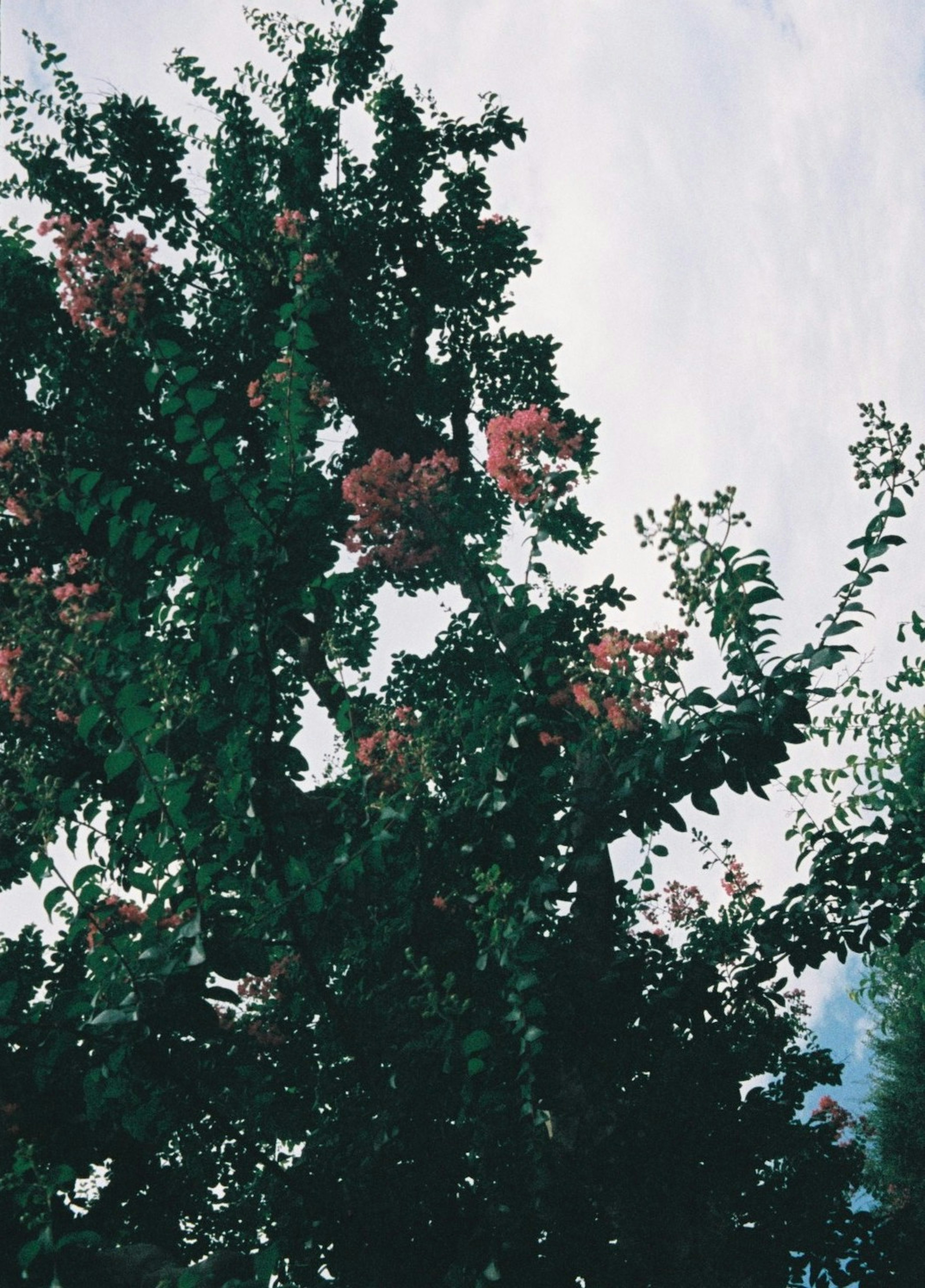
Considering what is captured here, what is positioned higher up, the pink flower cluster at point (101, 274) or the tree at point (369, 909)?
the pink flower cluster at point (101, 274)

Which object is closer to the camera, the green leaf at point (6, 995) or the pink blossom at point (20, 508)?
the green leaf at point (6, 995)

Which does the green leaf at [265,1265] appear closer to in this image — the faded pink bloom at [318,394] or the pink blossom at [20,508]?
the pink blossom at [20,508]

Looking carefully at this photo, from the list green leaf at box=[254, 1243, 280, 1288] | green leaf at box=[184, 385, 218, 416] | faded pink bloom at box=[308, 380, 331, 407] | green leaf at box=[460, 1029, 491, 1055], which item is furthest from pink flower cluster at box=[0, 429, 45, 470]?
green leaf at box=[254, 1243, 280, 1288]

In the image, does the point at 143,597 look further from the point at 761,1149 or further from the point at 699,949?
the point at 761,1149

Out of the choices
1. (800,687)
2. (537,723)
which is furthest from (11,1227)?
(800,687)

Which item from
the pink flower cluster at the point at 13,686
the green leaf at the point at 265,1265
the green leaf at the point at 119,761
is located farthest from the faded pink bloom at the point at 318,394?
the green leaf at the point at 265,1265

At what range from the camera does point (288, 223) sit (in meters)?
7.37

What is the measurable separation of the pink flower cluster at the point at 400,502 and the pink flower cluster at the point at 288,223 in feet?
5.15

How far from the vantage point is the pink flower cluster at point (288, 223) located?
6.88m

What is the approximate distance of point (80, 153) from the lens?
8.71 meters

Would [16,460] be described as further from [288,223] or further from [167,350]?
[288,223]

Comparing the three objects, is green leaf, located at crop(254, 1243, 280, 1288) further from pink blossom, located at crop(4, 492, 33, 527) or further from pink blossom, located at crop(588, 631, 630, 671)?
pink blossom, located at crop(4, 492, 33, 527)

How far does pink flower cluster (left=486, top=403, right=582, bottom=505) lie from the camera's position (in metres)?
5.70

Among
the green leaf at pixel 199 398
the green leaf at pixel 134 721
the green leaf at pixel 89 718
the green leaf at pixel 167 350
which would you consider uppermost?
the green leaf at pixel 167 350
